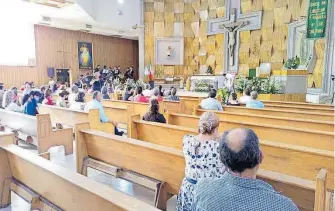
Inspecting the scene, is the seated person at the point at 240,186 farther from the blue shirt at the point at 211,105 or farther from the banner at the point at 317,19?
the banner at the point at 317,19

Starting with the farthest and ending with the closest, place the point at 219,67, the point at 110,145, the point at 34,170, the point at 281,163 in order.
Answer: the point at 219,67 < the point at 110,145 < the point at 281,163 < the point at 34,170

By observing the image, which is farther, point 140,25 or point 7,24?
point 140,25

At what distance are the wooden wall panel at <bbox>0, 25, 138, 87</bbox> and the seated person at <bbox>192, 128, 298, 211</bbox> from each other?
1286 centimetres

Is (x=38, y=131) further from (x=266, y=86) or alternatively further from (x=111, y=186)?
(x=266, y=86)

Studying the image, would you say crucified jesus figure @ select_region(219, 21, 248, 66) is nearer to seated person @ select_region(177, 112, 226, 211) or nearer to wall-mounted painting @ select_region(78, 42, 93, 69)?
wall-mounted painting @ select_region(78, 42, 93, 69)

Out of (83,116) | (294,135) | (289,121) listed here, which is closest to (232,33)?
(289,121)

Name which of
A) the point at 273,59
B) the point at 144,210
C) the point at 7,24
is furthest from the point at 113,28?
the point at 144,210

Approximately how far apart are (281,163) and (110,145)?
1.53 m

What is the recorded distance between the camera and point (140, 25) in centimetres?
1368

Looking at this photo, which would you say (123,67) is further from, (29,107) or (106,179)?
(106,179)

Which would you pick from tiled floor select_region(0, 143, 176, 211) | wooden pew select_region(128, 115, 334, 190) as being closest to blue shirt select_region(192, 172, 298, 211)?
wooden pew select_region(128, 115, 334, 190)

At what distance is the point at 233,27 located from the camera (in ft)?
39.7

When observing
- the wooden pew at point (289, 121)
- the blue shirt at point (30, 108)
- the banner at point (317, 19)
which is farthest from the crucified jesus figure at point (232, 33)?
the blue shirt at point (30, 108)

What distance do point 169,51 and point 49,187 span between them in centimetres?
1281
